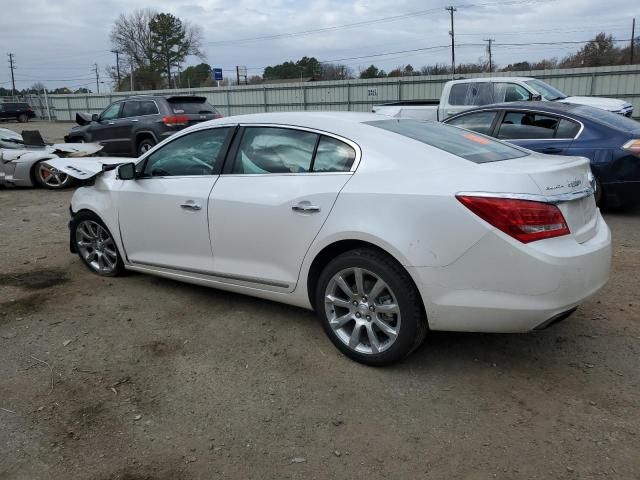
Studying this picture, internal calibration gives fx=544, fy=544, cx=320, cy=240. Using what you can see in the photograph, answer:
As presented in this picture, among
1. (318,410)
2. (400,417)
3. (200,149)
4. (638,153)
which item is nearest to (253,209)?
(200,149)

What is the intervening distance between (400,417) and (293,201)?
4.91 feet

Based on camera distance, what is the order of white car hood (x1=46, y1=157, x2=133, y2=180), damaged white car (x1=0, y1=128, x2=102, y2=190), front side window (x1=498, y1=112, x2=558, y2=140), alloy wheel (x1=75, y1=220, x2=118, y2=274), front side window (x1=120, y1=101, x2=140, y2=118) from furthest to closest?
front side window (x1=120, y1=101, x2=140, y2=118)
damaged white car (x1=0, y1=128, x2=102, y2=190)
front side window (x1=498, y1=112, x2=558, y2=140)
alloy wheel (x1=75, y1=220, x2=118, y2=274)
white car hood (x1=46, y1=157, x2=133, y2=180)

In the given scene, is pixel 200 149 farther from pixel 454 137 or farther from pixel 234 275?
pixel 454 137

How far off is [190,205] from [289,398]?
1.76 m

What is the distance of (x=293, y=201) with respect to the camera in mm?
3566

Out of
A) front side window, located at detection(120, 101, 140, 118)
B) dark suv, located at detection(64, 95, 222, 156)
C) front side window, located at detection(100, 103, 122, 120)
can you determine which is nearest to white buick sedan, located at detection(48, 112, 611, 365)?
dark suv, located at detection(64, 95, 222, 156)

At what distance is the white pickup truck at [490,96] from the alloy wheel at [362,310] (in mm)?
9015

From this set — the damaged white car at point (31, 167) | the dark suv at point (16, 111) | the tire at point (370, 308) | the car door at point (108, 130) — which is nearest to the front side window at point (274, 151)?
the tire at point (370, 308)

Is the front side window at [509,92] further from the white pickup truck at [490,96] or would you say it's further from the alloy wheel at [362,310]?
the alloy wheel at [362,310]

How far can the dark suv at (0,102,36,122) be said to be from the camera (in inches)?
1609

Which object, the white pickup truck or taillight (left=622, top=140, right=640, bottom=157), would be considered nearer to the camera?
taillight (left=622, top=140, right=640, bottom=157)

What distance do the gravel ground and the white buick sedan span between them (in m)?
0.37

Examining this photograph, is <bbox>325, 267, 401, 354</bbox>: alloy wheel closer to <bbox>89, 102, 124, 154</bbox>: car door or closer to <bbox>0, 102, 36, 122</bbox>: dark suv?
<bbox>89, 102, 124, 154</bbox>: car door

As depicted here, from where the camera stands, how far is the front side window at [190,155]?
165 inches
